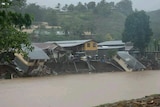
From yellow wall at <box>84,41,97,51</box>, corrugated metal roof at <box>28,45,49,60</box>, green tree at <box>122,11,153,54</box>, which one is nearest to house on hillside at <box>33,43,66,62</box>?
corrugated metal roof at <box>28,45,49,60</box>

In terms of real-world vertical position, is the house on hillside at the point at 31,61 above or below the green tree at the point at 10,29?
below

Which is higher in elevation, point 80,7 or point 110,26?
point 80,7

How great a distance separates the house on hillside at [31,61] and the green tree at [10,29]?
1693 cm

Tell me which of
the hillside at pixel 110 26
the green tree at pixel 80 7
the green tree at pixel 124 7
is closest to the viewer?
the hillside at pixel 110 26

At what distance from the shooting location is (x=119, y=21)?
4622 cm

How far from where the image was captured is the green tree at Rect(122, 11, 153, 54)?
87.7ft

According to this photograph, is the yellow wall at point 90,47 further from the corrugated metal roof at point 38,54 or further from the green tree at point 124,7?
the green tree at point 124,7

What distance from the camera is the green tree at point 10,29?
387 centimetres

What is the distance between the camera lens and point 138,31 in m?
26.6

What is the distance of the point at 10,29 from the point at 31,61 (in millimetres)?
17703

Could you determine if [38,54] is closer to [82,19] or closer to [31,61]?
[31,61]

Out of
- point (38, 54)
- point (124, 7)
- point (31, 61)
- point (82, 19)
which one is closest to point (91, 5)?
point (82, 19)

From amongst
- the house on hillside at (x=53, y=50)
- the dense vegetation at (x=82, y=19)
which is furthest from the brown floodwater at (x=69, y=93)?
the dense vegetation at (x=82, y=19)

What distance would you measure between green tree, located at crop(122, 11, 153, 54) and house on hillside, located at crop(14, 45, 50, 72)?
7962 millimetres
